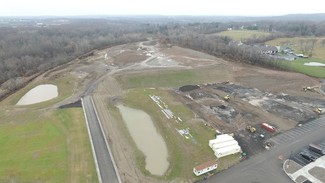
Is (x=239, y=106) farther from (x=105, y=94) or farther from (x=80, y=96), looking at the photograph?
(x=80, y=96)

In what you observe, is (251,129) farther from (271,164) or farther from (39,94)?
(39,94)

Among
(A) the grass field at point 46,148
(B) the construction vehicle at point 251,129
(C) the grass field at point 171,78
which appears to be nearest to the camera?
(A) the grass field at point 46,148

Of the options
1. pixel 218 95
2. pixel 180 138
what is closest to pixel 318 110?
pixel 218 95

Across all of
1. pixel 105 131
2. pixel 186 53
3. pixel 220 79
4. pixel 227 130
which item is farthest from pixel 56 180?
pixel 186 53

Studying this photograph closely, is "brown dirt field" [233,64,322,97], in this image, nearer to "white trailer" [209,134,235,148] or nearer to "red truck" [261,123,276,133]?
"red truck" [261,123,276,133]

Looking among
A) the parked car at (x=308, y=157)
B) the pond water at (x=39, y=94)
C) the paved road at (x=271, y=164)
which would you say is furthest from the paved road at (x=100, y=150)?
the parked car at (x=308, y=157)

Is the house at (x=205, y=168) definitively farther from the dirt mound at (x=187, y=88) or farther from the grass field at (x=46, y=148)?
the dirt mound at (x=187, y=88)

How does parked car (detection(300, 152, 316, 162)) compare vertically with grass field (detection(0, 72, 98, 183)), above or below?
above

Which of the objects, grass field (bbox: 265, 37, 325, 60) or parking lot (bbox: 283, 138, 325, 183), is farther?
grass field (bbox: 265, 37, 325, 60)

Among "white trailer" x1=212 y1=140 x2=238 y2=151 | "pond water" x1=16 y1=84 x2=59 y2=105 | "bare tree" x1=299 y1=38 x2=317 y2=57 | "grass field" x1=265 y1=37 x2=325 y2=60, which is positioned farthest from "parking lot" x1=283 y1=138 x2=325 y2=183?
"bare tree" x1=299 y1=38 x2=317 y2=57
